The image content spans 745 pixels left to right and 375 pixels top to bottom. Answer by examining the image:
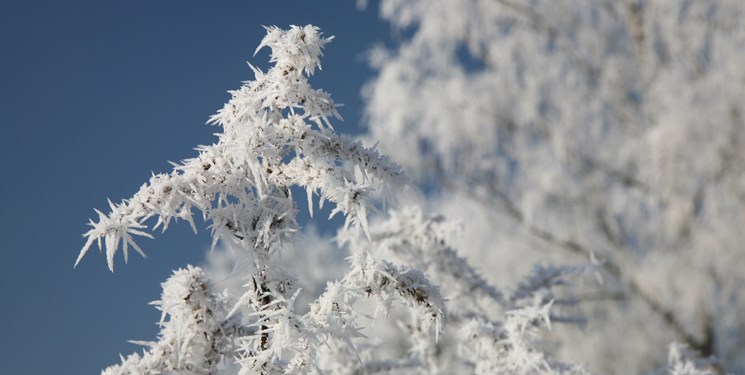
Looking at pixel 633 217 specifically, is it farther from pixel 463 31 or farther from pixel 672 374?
pixel 672 374

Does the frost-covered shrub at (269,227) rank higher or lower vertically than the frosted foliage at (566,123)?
lower

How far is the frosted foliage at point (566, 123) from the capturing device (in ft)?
33.0

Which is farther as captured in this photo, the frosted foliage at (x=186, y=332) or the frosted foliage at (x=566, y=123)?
the frosted foliage at (x=566, y=123)

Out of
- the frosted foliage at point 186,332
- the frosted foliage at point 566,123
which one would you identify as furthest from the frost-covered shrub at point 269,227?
the frosted foliage at point 566,123

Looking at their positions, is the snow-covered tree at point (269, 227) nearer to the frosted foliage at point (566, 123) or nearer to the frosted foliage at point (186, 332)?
the frosted foliage at point (186, 332)

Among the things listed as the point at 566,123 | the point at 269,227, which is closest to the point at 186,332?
the point at 269,227

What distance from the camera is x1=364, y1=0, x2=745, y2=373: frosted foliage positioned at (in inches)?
396

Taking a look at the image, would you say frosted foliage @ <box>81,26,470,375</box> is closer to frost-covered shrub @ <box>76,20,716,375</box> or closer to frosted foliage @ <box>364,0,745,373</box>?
frost-covered shrub @ <box>76,20,716,375</box>

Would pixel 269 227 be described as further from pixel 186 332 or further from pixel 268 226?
pixel 186 332

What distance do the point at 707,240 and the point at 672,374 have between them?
21.1ft

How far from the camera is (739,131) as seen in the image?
9.62 meters

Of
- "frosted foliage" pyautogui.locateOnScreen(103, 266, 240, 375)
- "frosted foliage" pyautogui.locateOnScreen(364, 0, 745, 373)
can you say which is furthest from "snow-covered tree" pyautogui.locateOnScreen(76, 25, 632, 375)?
"frosted foliage" pyautogui.locateOnScreen(364, 0, 745, 373)

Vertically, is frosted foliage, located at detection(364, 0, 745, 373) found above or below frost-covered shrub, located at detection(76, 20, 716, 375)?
above

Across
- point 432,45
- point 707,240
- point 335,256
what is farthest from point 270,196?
point 335,256
